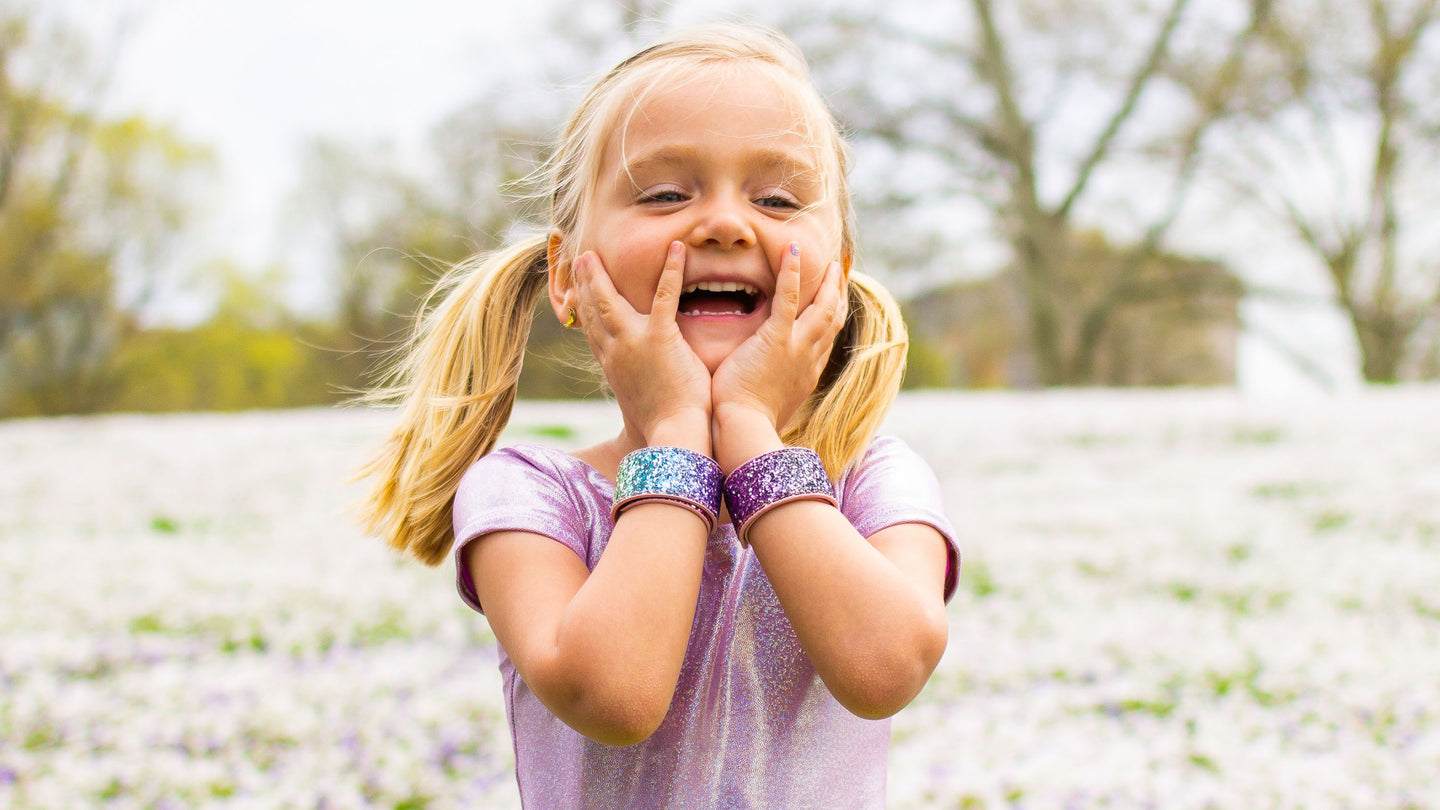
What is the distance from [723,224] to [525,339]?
534 mm

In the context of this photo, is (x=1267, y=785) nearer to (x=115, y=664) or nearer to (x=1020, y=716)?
(x=1020, y=716)

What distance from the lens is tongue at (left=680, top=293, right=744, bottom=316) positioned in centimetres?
154

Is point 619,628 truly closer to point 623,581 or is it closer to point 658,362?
point 623,581

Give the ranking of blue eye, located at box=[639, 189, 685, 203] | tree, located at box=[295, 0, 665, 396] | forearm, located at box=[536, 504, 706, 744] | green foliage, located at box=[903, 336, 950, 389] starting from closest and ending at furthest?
1. forearm, located at box=[536, 504, 706, 744]
2. blue eye, located at box=[639, 189, 685, 203]
3. tree, located at box=[295, 0, 665, 396]
4. green foliage, located at box=[903, 336, 950, 389]

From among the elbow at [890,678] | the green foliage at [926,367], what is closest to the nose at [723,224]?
the elbow at [890,678]

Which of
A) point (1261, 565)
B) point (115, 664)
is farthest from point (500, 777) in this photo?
point (1261, 565)

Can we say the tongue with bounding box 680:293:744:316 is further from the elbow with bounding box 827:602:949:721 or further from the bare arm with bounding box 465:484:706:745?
the elbow with bounding box 827:602:949:721

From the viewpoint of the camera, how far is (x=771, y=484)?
1.35 meters

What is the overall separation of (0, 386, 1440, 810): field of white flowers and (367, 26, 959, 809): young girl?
1.93 feet

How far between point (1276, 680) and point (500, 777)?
4219 mm

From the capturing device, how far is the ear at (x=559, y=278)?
1.66 m

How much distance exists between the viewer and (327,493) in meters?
12.4

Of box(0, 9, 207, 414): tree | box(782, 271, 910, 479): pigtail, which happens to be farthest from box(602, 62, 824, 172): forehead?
box(0, 9, 207, 414): tree

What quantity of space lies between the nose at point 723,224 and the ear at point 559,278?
0.27 metres
